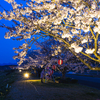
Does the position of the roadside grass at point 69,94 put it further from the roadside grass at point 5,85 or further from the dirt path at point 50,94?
the roadside grass at point 5,85

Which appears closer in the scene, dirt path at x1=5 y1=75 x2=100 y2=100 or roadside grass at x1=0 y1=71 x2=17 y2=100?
dirt path at x1=5 y1=75 x2=100 y2=100

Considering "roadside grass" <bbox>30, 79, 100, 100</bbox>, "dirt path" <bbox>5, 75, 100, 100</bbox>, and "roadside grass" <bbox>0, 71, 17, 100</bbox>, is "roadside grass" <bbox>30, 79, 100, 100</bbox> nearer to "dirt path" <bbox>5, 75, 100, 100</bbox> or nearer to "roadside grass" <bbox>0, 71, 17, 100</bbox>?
"dirt path" <bbox>5, 75, 100, 100</bbox>

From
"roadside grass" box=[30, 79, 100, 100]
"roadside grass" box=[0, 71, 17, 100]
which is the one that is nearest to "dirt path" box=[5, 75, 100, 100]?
"roadside grass" box=[30, 79, 100, 100]

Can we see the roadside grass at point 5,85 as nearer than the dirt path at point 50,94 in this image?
No

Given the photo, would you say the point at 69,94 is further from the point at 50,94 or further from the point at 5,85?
the point at 5,85

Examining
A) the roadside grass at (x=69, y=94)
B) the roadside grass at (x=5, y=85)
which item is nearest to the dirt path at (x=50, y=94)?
the roadside grass at (x=69, y=94)

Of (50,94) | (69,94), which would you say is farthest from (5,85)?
(69,94)

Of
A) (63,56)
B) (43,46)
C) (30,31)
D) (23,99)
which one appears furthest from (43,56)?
(30,31)

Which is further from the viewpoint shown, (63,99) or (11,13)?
(63,99)

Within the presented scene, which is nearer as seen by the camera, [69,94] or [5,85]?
[69,94]

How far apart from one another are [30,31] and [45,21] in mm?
1231

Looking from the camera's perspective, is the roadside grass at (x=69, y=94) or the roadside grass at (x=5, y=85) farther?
the roadside grass at (x=5, y=85)

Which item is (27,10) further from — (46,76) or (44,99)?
(46,76)

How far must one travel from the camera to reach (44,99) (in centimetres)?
795
